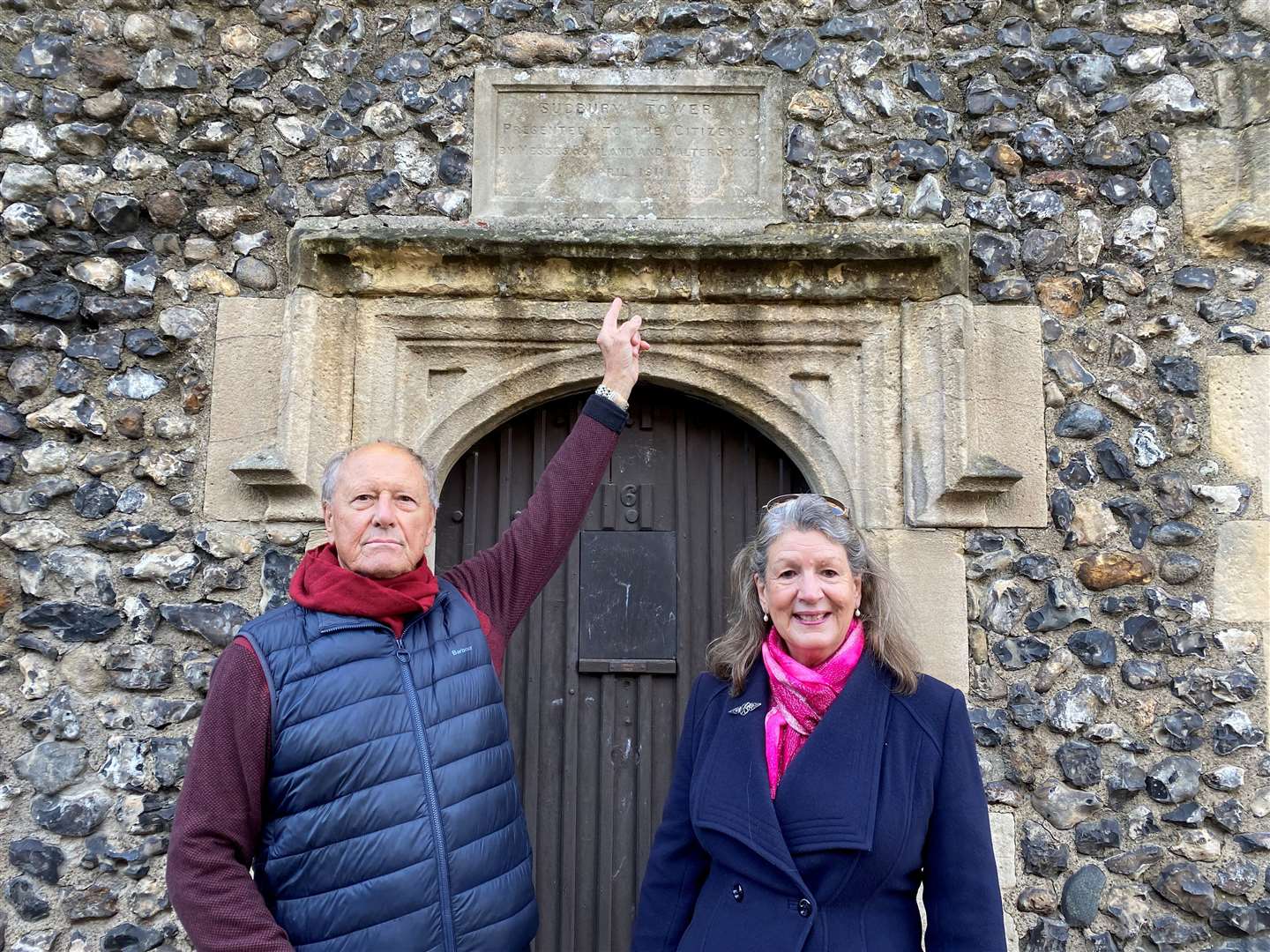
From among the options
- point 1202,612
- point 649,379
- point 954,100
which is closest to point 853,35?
point 954,100

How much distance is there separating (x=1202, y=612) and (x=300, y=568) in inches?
92.1

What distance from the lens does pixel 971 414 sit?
287 cm

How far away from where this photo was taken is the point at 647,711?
2.96m

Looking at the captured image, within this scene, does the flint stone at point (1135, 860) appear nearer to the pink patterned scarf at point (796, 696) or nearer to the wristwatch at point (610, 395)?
the pink patterned scarf at point (796, 696)

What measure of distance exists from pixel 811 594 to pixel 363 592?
2.54 feet

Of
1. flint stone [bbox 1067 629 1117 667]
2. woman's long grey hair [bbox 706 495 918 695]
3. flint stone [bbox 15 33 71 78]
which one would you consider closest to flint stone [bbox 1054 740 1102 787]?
flint stone [bbox 1067 629 1117 667]

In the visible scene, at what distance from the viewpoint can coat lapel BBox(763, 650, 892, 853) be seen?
64.6 inches

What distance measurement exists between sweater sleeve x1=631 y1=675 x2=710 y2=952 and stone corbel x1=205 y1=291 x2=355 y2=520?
1.43 meters

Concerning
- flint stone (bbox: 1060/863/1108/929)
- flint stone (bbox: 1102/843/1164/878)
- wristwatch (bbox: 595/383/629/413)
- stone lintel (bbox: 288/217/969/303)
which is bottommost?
flint stone (bbox: 1060/863/1108/929)

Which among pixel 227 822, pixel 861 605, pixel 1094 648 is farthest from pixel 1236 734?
pixel 227 822

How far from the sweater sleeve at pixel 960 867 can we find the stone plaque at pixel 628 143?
1818 millimetres

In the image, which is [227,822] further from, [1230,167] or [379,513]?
[1230,167]

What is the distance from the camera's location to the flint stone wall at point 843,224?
2.67 m

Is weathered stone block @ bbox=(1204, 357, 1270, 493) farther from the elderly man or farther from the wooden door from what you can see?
the elderly man
